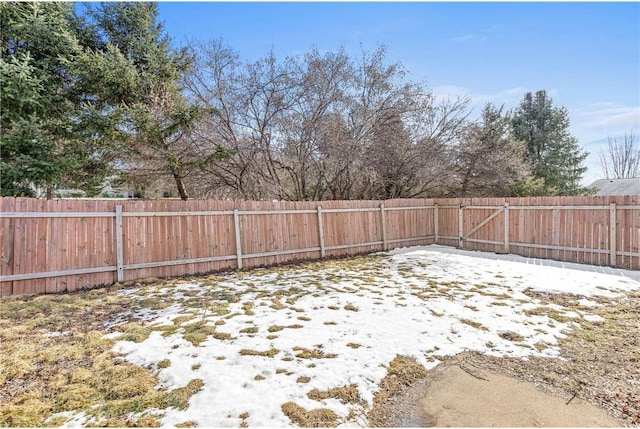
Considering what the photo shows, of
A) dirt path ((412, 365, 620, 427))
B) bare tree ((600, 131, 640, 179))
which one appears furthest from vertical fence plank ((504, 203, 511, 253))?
bare tree ((600, 131, 640, 179))

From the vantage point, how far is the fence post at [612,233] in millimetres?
6543

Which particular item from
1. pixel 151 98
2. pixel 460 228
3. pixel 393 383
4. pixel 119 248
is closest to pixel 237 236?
pixel 119 248

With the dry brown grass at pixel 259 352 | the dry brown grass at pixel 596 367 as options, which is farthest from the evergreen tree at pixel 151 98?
the dry brown grass at pixel 596 367

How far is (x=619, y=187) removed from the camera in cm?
2117

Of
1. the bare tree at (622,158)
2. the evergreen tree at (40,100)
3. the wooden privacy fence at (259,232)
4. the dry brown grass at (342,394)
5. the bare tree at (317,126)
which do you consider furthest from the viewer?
the bare tree at (622,158)

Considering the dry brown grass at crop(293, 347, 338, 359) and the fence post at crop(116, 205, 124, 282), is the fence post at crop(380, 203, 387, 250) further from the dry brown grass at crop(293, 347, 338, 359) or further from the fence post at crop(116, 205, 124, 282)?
the dry brown grass at crop(293, 347, 338, 359)

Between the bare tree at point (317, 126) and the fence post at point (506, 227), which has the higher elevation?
the bare tree at point (317, 126)

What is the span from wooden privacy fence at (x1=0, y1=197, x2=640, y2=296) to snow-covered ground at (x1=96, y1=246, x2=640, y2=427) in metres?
0.84

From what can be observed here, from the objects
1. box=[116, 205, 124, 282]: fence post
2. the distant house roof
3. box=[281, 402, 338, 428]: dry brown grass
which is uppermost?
the distant house roof

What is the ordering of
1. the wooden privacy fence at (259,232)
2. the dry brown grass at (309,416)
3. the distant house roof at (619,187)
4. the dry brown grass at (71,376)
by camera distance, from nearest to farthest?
the dry brown grass at (309,416) → the dry brown grass at (71,376) → the wooden privacy fence at (259,232) → the distant house roof at (619,187)

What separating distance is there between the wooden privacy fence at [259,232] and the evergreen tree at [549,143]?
12.7 metres

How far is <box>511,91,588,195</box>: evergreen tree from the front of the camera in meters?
18.8

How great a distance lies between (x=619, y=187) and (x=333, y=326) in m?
25.9

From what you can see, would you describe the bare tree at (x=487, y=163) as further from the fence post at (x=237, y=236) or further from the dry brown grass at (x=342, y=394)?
the dry brown grass at (x=342, y=394)
